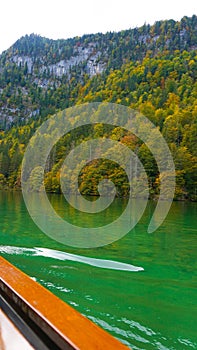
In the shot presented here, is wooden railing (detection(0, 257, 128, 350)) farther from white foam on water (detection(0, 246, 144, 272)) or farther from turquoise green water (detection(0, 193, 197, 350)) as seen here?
white foam on water (detection(0, 246, 144, 272))

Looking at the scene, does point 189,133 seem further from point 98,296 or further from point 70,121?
point 98,296

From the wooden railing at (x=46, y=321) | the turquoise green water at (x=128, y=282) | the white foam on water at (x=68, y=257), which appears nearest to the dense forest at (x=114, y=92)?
the turquoise green water at (x=128, y=282)

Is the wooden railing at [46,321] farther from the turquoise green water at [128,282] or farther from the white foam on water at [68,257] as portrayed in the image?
the white foam on water at [68,257]

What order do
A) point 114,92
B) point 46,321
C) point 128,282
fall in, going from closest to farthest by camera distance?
1. point 46,321
2. point 128,282
3. point 114,92

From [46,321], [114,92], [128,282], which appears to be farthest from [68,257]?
[114,92]

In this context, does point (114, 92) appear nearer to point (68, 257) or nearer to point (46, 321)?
point (68, 257)

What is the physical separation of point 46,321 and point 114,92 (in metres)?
98.6

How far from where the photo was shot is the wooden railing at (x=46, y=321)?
5.13ft

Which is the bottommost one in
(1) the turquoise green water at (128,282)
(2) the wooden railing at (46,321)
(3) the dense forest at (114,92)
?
(1) the turquoise green water at (128,282)

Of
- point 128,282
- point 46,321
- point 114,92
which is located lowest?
point 128,282

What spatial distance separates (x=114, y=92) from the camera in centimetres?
9725

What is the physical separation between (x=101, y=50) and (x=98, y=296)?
18126 cm

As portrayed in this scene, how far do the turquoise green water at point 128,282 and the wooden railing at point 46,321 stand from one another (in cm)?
195

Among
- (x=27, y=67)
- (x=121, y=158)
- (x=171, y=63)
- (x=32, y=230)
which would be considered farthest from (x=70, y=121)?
(x=27, y=67)
